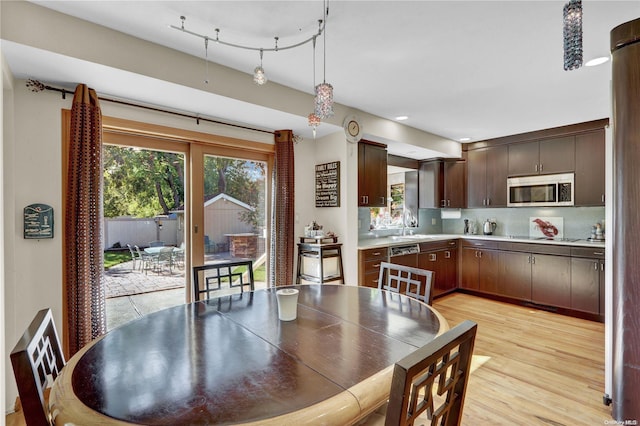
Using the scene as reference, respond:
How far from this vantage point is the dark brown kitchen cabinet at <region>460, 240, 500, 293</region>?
4.62m

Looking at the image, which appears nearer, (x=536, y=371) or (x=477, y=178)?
(x=536, y=371)

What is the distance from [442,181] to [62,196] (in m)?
5.00

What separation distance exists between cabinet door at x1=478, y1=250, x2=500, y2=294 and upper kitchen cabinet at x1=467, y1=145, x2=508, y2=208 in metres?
0.80

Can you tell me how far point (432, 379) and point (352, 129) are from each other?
9.96 ft

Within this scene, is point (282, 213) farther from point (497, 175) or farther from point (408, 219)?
point (497, 175)

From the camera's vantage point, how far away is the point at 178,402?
912 mm

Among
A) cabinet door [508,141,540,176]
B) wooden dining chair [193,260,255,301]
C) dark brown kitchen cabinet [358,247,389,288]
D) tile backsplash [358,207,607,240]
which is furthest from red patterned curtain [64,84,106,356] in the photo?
cabinet door [508,141,540,176]

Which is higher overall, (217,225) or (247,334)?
(217,225)

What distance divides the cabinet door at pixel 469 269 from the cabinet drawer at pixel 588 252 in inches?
47.8

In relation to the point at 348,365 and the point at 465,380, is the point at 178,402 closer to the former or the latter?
the point at 348,365

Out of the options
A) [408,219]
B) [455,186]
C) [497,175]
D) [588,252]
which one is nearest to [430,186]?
Result: [455,186]

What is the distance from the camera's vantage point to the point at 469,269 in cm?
493

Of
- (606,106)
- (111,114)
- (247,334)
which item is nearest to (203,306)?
(247,334)

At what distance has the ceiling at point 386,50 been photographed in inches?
71.7
